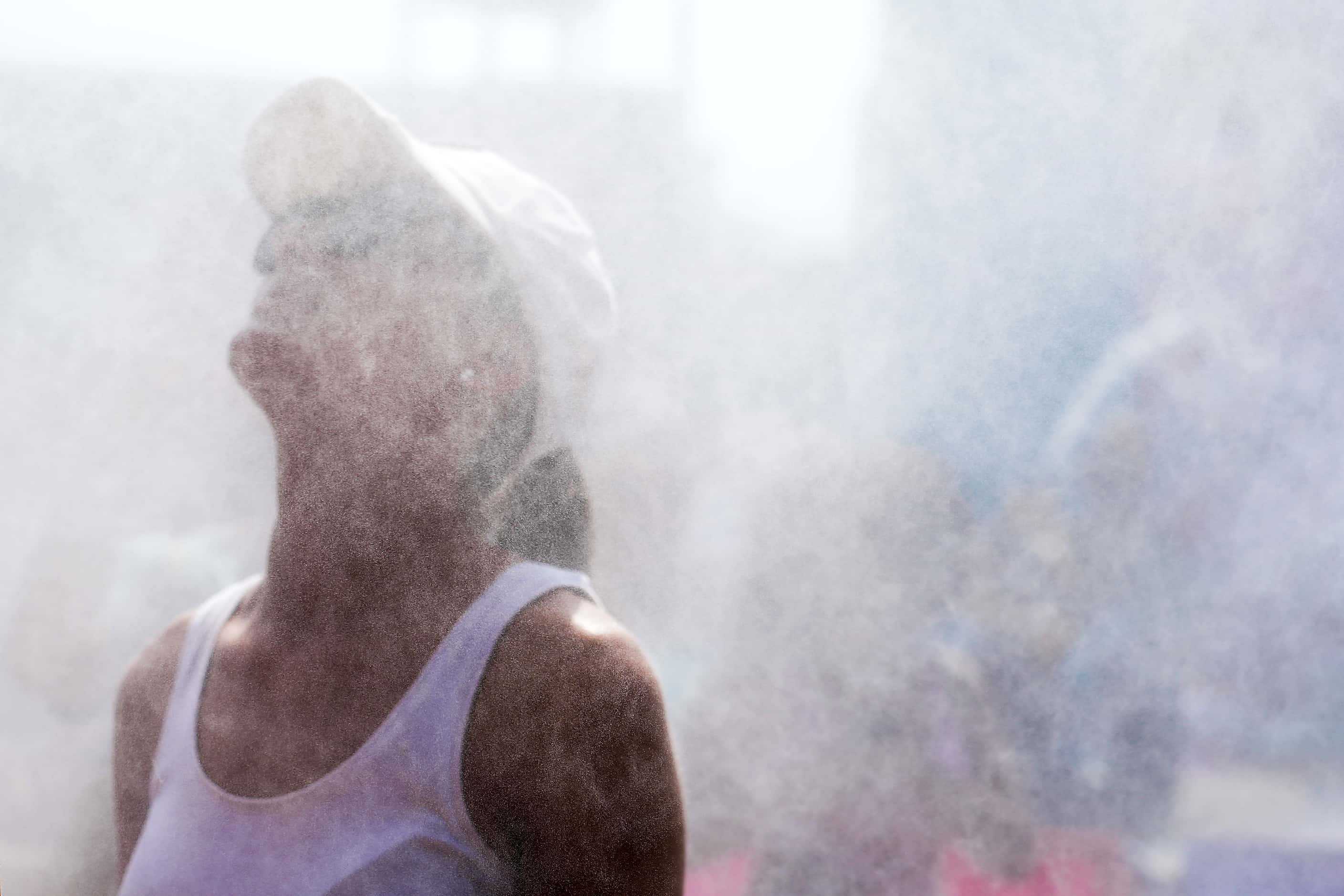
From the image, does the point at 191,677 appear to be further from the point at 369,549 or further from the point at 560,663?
the point at 560,663

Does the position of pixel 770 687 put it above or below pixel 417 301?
below

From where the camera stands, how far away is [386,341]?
0.58 meters

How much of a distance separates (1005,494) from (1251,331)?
19 centimetres

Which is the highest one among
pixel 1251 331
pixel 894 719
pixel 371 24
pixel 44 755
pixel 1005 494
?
pixel 371 24

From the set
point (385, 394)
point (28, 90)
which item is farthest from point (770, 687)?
point (28, 90)

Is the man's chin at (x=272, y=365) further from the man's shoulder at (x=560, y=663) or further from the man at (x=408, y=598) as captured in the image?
the man's shoulder at (x=560, y=663)

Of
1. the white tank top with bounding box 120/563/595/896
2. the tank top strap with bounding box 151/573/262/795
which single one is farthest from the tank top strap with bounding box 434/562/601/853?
the tank top strap with bounding box 151/573/262/795

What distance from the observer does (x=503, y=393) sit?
0.58 m

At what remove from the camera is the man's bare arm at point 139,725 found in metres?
0.62

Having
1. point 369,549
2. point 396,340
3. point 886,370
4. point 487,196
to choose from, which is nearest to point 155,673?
point 369,549

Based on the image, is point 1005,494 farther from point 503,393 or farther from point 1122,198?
point 503,393

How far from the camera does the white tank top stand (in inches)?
20.5

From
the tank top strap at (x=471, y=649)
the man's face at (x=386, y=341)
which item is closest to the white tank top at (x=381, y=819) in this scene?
the tank top strap at (x=471, y=649)

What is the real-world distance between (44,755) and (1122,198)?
2.71 feet
